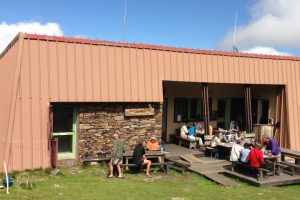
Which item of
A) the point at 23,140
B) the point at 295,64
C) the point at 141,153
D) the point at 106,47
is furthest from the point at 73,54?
the point at 295,64

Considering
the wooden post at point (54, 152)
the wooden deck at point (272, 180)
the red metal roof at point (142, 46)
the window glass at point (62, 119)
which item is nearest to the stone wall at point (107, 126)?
the window glass at point (62, 119)

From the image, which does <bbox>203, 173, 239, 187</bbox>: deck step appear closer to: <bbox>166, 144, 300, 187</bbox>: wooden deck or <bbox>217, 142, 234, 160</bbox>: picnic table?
<bbox>166, 144, 300, 187</bbox>: wooden deck

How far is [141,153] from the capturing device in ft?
40.1

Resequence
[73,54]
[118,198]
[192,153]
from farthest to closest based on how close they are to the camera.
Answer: [192,153] → [73,54] → [118,198]

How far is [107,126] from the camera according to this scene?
13672 mm

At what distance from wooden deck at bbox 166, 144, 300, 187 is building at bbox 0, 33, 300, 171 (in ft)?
4.54

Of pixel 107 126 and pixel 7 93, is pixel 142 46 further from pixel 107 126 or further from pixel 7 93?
pixel 7 93

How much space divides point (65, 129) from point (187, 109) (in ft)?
25.9

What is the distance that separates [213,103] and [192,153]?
554cm

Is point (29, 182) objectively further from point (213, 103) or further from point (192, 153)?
point (213, 103)

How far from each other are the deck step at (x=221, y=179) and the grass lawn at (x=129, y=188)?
180 millimetres

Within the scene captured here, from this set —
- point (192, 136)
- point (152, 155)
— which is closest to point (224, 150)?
point (192, 136)

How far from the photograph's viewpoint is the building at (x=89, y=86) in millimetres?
12094

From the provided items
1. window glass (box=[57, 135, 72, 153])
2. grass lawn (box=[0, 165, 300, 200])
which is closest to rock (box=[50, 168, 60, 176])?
grass lawn (box=[0, 165, 300, 200])
